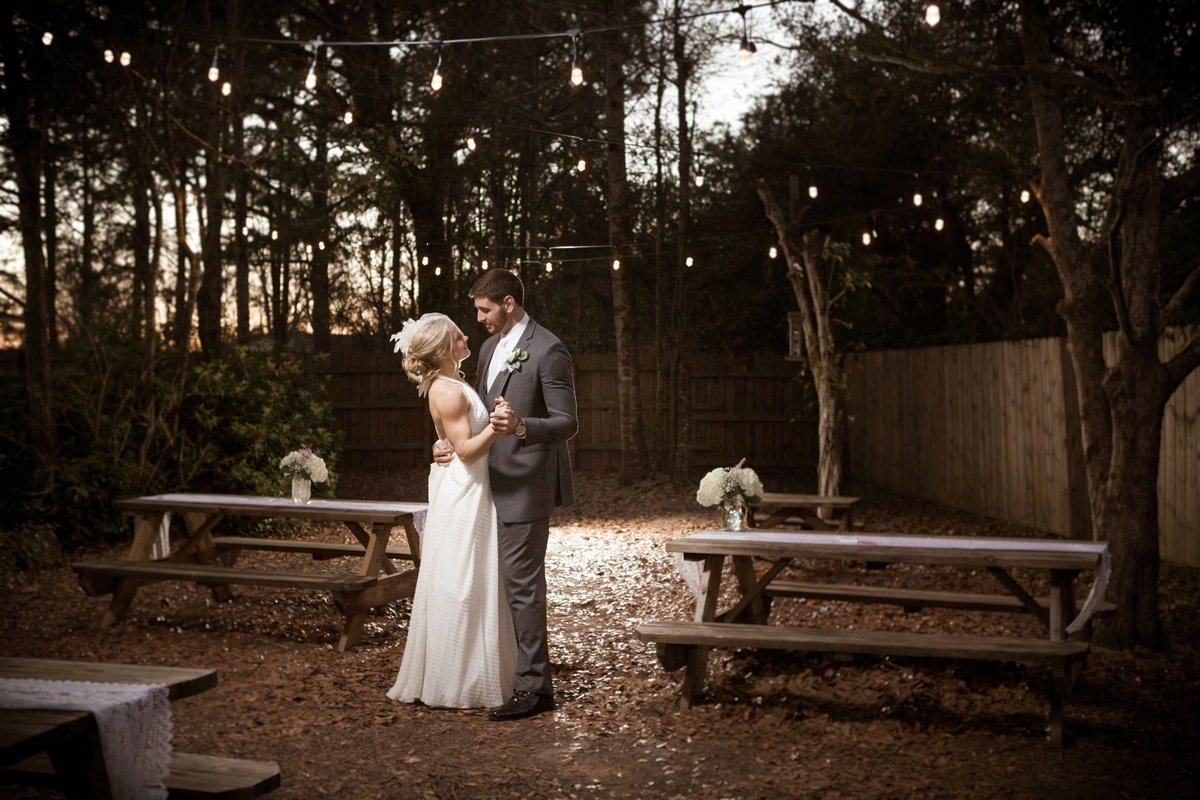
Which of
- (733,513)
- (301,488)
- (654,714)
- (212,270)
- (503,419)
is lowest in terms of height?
(654,714)

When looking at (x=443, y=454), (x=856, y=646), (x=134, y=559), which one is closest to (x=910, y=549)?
(x=856, y=646)

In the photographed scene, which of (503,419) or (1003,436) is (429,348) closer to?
(503,419)

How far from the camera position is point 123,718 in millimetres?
2822

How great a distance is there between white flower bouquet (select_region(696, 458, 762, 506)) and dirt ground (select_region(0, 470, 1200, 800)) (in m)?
0.97

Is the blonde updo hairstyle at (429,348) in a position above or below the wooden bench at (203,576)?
above

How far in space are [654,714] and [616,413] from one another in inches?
545

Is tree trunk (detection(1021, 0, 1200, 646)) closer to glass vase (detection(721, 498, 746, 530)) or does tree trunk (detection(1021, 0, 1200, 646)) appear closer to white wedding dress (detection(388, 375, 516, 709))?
glass vase (detection(721, 498, 746, 530))

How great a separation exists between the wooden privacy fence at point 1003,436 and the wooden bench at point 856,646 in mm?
5027

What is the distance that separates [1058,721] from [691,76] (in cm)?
1412

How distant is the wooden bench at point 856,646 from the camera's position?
15.5 feet

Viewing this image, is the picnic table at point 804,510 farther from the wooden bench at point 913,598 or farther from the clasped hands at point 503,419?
the clasped hands at point 503,419

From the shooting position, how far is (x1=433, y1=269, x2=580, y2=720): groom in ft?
17.6

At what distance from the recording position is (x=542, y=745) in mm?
4930

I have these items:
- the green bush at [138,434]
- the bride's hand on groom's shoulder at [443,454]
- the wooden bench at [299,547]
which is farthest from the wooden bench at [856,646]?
the green bush at [138,434]
